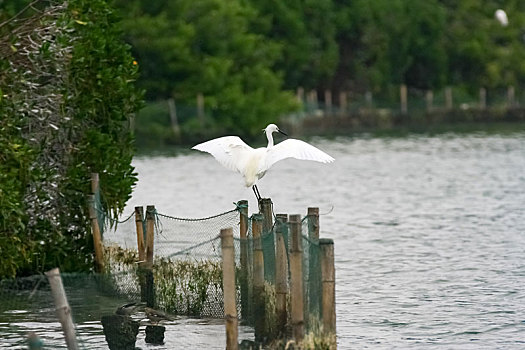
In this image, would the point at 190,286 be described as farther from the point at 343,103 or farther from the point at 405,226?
the point at 343,103

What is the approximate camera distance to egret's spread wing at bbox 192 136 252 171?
15.5m

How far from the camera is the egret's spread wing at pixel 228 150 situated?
609 inches

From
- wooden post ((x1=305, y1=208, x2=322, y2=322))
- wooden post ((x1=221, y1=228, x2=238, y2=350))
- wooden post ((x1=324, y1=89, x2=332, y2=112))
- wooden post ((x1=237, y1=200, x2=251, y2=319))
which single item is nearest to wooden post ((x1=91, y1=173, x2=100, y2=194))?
wooden post ((x1=237, y1=200, x2=251, y2=319))

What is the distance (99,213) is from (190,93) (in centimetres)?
3557

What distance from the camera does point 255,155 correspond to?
15242 mm

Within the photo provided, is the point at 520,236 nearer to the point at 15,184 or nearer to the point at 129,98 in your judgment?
the point at 129,98

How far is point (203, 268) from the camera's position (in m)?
15.1

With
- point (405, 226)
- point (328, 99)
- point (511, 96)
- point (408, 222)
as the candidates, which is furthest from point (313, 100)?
point (405, 226)

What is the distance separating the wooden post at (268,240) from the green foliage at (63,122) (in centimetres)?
342

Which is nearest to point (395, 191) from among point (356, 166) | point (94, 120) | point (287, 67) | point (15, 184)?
point (356, 166)

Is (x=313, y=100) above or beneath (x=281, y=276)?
above

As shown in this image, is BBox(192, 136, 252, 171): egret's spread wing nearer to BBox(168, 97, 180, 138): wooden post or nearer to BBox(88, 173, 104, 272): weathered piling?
BBox(88, 173, 104, 272): weathered piling

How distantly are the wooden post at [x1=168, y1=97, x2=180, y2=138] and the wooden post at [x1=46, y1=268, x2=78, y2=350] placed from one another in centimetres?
4178

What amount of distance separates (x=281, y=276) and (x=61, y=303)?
265 cm
